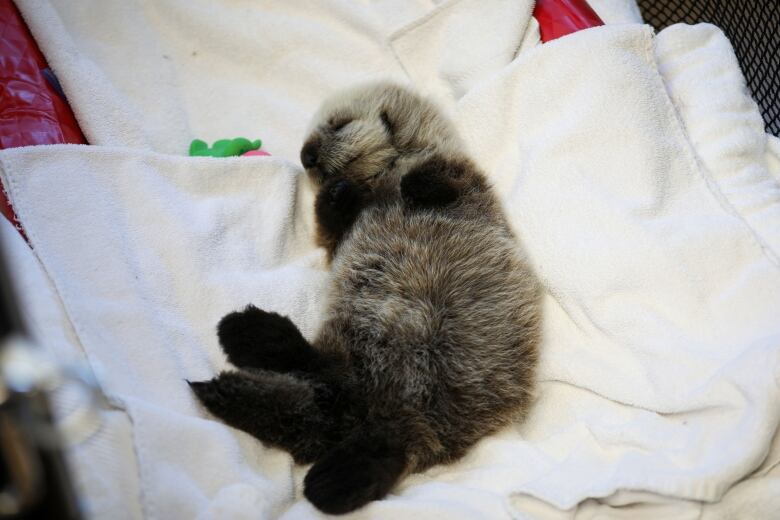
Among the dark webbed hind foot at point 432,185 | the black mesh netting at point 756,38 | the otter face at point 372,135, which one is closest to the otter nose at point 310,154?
the otter face at point 372,135

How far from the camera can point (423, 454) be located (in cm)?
143

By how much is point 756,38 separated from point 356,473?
211cm

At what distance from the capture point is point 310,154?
6.29ft

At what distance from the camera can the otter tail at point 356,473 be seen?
128 centimetres

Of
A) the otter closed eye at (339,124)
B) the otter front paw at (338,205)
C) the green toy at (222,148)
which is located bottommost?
the otter front paw at (338,205)

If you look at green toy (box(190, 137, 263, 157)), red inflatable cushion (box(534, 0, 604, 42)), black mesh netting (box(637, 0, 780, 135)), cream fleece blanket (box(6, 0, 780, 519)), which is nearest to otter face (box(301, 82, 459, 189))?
cream fleece blanket (box(6, 0, 780, 519))

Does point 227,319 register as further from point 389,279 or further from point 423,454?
point 423,454

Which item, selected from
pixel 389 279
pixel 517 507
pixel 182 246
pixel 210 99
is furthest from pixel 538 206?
pixel 210 99

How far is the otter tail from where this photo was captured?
128 centimetres

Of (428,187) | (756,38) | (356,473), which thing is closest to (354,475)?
(356,473)

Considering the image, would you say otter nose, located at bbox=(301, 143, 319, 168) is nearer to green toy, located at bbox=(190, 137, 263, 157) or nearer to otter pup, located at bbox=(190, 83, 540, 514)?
otter pup, located at bbox=(190, 83, 540, 514)

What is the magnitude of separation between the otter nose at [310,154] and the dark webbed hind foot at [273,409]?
744mm

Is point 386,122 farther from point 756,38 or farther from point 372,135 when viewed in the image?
point 756,38

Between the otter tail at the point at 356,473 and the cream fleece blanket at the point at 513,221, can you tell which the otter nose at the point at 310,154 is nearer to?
the cream fleece blanket at the point at 513,221
